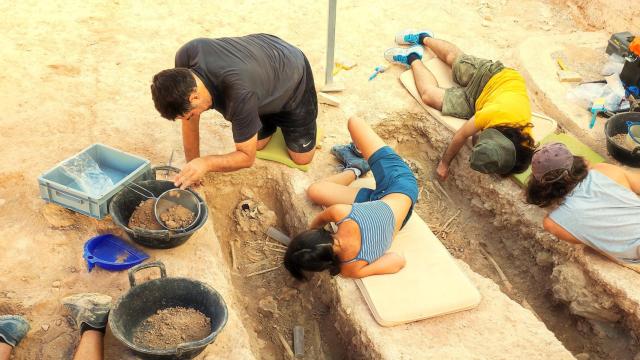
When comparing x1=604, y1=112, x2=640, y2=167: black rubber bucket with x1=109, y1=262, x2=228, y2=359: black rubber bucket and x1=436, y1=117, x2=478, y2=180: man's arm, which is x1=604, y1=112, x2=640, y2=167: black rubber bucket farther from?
x1=109, y1=262, x2=228, y2=359: black rubber bucket

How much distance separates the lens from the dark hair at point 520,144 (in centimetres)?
459

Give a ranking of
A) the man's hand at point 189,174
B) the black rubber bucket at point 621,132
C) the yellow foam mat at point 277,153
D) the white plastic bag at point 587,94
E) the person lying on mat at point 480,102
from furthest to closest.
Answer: the white plastic bag at point 587,94
the black rubber bucket at point 621,132
the yellow foam mat at point 277,153
the person lying on mat at point 480,102
the man's hand at point 189,174

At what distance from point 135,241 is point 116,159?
0.78 metres

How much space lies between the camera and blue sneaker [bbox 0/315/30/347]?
9.99ft

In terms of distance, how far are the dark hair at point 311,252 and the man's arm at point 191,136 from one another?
4.46 ft

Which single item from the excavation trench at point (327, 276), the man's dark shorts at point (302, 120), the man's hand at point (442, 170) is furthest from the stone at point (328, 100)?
the man's hand at point (442, 170)

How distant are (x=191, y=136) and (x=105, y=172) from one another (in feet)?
2.35

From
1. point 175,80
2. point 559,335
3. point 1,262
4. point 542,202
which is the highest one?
point 175,80

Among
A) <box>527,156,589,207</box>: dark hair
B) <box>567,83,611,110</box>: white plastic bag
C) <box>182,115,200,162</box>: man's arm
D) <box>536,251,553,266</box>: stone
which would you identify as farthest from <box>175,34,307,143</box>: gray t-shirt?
<box>567,83,611,110</box>: white plastic bag

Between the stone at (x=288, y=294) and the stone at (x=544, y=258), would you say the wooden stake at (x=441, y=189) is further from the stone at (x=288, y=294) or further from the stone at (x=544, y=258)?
the stone at (x=288, y=294)

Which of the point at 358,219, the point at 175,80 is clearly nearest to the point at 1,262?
the point at 175,80

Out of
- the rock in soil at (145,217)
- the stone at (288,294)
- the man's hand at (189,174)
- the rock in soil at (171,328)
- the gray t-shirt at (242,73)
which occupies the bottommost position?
the stone at (288,294)

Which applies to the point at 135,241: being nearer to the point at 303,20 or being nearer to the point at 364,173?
the point at 364,173

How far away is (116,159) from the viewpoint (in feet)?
13.3
